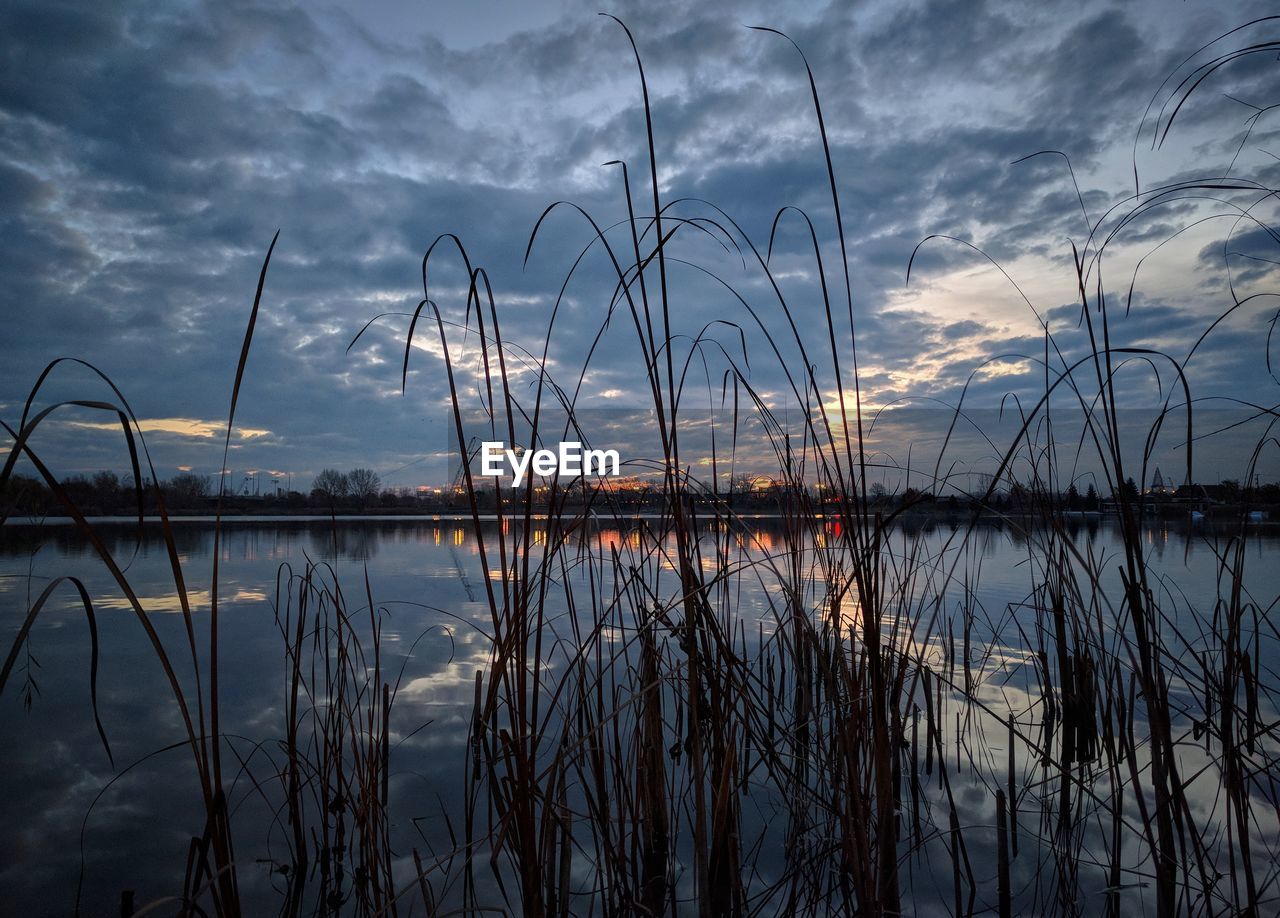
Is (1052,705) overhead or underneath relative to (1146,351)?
underneath

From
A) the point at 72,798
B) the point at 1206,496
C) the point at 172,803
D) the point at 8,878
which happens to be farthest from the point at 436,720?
the point at 1206,496

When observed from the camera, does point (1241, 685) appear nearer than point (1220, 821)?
No

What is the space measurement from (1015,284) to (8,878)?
3.22 meters

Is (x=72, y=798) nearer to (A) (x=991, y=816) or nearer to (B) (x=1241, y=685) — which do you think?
(A) (x=991, y=816)

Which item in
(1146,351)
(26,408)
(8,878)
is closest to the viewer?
(26,408)

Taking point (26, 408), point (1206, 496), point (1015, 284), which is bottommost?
point (1206, 496)

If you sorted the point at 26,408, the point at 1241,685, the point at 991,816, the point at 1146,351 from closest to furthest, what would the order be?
the point at 26,408 < the point at 1146,351 < the point at 991,816 < the point at 1241,685

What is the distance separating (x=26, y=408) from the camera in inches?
32.6

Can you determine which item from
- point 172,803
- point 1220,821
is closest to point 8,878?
point 172,803

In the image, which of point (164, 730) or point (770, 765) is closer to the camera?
→ point (770, 765)

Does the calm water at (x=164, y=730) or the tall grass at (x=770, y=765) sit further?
the calm water at (x=164, y=730)

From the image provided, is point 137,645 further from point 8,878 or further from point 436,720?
point 8,878

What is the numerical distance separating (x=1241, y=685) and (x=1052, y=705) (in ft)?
7.03

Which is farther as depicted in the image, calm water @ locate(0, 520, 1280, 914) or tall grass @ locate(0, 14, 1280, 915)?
calm water @ locate(0, 520, 1280, 914)
